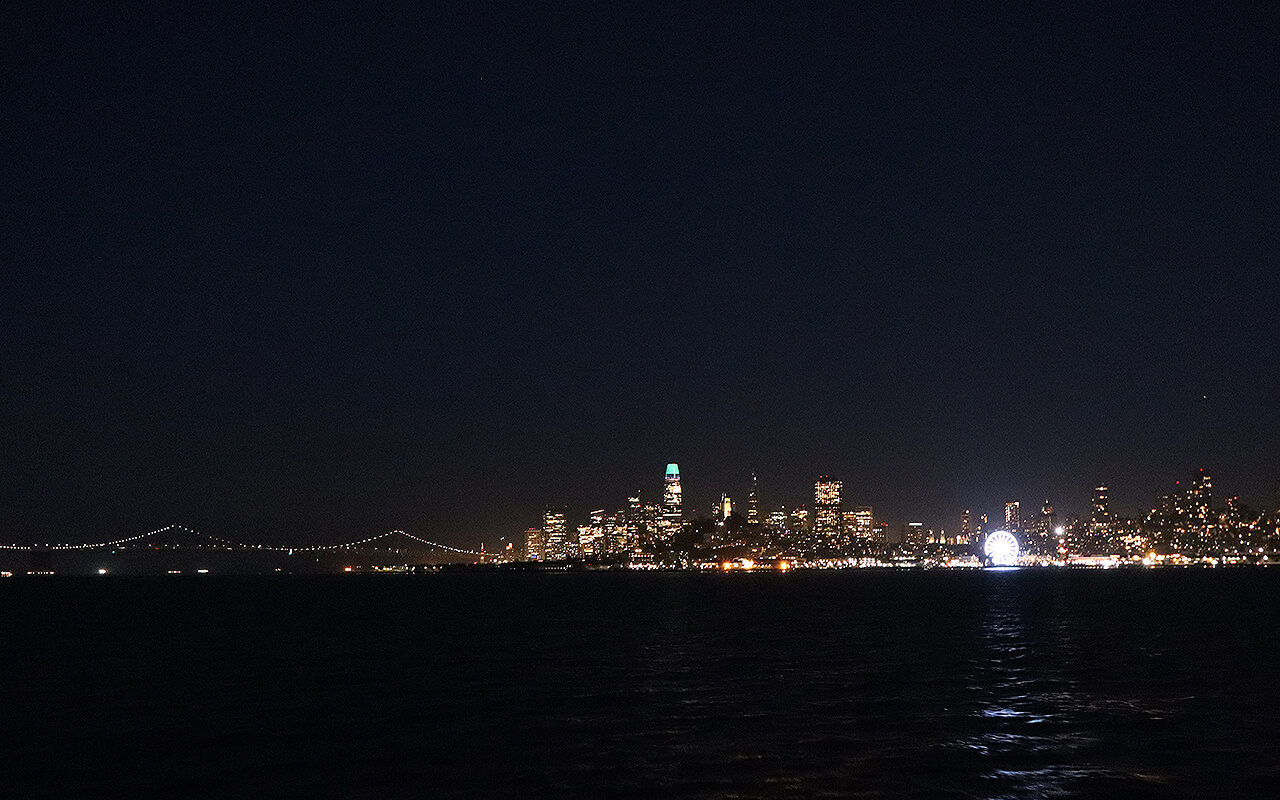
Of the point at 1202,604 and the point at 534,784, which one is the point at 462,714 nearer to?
the point at 534,784

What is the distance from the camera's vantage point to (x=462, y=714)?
3625 centimetres

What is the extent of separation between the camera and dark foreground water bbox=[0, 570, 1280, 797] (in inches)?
1040

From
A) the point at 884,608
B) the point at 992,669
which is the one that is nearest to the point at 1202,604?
the point at 884,608

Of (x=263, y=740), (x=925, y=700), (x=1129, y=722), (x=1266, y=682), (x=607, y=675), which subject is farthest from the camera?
(x=607, y=675)

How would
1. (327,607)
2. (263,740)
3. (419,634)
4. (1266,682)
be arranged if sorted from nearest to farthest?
(263,740) → (1266,682) → (419,634) → (327,607)

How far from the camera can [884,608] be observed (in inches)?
4198

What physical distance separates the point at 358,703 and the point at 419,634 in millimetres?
35968

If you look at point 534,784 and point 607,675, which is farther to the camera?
point 607,675

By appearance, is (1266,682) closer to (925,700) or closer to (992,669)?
(992,669)

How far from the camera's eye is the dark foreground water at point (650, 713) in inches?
1040

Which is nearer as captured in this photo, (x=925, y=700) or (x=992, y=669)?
(x=925, y=700)

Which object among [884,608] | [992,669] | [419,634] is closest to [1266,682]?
[992,669]

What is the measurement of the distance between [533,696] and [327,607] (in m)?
86.4

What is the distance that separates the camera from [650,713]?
119 feet
